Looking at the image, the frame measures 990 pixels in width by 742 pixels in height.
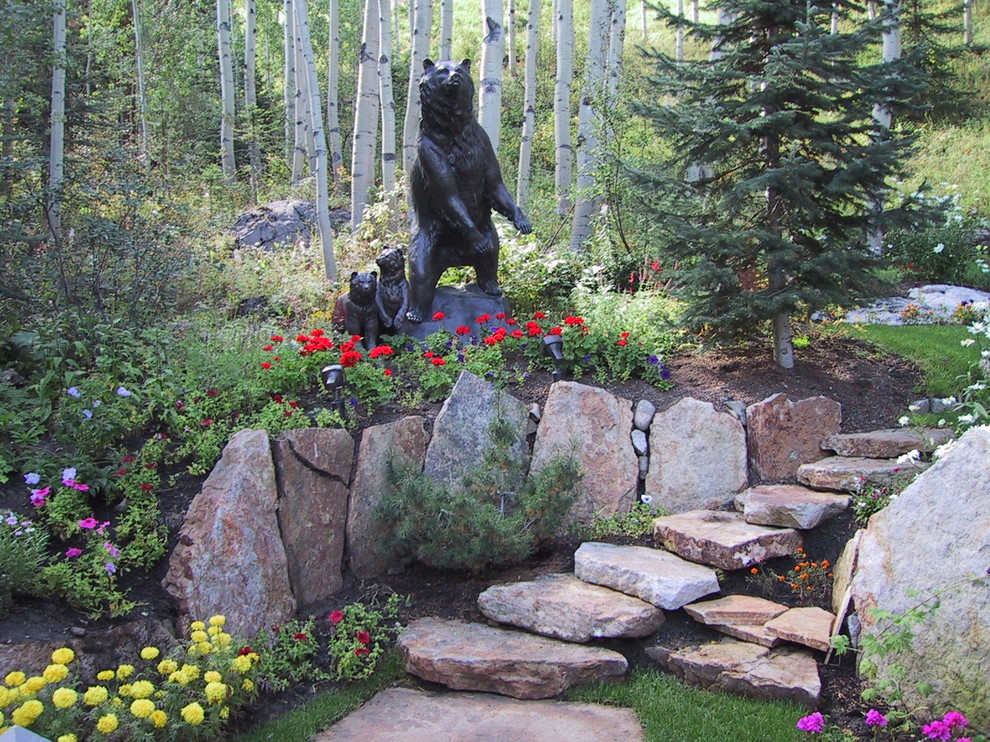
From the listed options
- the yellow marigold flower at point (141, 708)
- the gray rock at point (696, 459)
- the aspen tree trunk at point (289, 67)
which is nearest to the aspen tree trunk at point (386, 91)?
the aspen tree trunk at point (289, 67)

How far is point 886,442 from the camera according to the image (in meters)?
4.76

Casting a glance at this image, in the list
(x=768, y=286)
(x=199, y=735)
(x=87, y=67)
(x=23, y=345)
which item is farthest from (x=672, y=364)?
(x=87, y=67)

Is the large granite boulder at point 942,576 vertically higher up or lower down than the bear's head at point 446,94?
lower down

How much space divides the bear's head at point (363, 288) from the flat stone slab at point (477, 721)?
2.92 metres

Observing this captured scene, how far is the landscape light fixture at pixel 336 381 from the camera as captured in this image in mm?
4980

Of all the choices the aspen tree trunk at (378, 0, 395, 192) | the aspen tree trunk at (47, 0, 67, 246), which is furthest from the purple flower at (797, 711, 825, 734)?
the aspen tree trunk at (378, 0, 395, 192)

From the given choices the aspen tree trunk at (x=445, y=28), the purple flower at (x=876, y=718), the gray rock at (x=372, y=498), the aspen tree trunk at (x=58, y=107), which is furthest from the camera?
the aspen tree trunk at (x=445, y=28)

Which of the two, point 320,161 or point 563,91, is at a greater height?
point 563,91

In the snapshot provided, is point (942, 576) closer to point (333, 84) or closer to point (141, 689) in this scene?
point (141, 689)

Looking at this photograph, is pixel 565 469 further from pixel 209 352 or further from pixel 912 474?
pixel 209 352

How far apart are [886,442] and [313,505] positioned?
3419 mm

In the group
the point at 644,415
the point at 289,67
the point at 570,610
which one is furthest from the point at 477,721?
the point at 289,67

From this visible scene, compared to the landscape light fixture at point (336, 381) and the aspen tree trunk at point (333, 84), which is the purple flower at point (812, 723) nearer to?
the landscape light fixture at point (336, 381)

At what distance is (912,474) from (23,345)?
5256 millimetres
